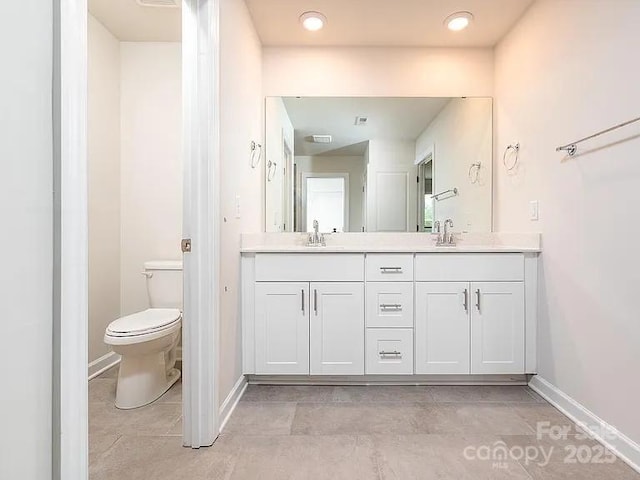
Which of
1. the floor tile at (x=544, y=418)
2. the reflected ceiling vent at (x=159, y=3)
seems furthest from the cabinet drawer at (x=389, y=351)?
the reflected ceiling vent at (x=159, y=3)

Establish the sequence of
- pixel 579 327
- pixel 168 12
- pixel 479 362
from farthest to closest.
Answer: pixel 168 12 < pixel 479 362 < pixel 579 327

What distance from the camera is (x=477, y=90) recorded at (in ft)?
8.23

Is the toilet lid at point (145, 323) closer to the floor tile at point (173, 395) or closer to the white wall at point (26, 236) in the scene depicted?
the floor tile at point (173, 395)

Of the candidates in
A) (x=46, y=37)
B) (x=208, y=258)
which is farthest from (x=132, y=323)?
(x=46, y=37)

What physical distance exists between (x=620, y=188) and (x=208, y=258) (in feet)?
5.87

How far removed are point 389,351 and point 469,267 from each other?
69 cm

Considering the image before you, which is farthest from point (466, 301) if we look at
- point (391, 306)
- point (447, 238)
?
point (447, 238)

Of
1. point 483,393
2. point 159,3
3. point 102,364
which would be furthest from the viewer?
point 102,364

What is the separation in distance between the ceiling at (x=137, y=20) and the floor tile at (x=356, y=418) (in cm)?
254

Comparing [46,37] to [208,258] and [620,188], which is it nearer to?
[208,258]

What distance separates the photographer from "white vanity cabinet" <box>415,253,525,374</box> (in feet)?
6.53

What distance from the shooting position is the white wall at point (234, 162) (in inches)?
65.5

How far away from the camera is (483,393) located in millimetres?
1974

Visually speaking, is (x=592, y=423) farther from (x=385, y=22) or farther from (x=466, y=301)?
(x=385, y=22)
